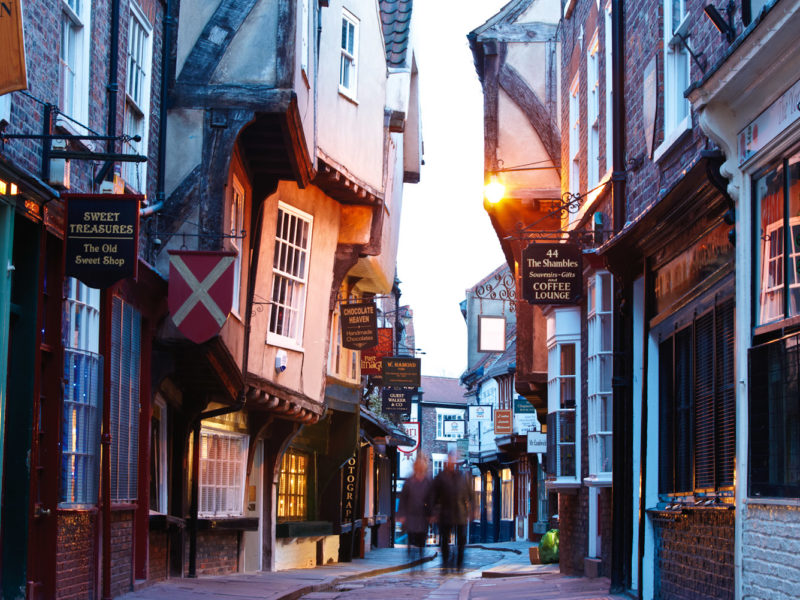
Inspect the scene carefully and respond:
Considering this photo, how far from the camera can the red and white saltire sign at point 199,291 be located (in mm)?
11820

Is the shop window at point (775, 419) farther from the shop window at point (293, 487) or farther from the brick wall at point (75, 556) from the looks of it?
the shop window at point (293, 487)

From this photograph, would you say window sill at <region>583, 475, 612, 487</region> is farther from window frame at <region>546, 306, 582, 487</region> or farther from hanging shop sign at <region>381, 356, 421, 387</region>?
hanging shop sign at <region>381, 356, 421, 387</region>

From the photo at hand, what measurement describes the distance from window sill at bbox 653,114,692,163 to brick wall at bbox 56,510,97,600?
20.6 ft

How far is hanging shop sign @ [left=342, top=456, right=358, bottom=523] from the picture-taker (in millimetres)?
27203

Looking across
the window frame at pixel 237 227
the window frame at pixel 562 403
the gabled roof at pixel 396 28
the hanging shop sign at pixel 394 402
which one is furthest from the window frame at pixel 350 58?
the hanging shop sign at pixel 394 402

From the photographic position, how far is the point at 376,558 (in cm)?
2805

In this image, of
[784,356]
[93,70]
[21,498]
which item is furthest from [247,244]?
[784,356]

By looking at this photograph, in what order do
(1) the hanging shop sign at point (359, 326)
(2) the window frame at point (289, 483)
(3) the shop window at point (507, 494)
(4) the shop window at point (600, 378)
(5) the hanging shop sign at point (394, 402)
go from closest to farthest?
(4) the shop window at point (600, 378) < (2) the window frame at point (289, 483) < (1) the hanging shop sign at point (359, 326) < (5) the hanging shop sign at point (394, 402) < (3) the shop window at point (507, 494)

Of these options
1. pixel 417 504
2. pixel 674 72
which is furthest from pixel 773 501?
pixel 417 504

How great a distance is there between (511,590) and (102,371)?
5985 millimetres

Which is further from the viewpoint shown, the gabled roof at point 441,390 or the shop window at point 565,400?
the gabled roof at point 441,390

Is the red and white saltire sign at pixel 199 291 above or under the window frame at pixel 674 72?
under

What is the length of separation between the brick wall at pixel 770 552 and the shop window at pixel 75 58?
6.59 metres

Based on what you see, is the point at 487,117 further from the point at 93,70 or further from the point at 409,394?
the point at 409,394
